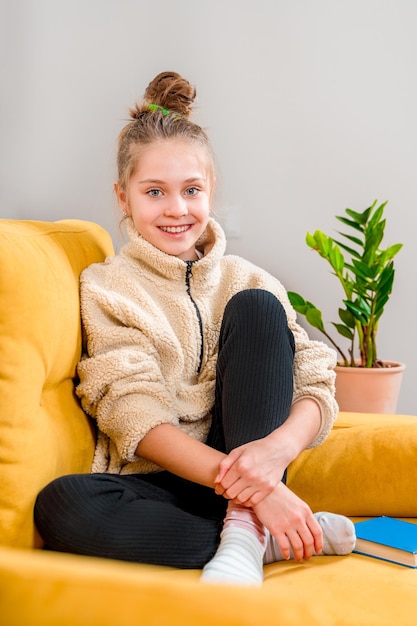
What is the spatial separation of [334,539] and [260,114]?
5.20 ft

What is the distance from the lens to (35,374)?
1.04 m

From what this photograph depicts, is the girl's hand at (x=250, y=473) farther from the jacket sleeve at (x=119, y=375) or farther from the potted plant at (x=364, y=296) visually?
the potted plant at (x=364, y=296)

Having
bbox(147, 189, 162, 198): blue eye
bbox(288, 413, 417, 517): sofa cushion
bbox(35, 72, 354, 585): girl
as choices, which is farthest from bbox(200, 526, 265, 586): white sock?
bbox(147, 189, 162, 198): blue eye

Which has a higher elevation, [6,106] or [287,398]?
[6,106]

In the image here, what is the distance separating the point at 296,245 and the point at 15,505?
158 centimetres

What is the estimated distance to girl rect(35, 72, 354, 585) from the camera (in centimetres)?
103

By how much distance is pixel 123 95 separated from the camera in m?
2.35

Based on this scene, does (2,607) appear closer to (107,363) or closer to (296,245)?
(107,363)

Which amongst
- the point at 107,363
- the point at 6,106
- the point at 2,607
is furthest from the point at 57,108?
the point at 2,607

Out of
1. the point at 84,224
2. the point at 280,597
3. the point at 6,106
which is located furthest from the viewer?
the point at 6,106

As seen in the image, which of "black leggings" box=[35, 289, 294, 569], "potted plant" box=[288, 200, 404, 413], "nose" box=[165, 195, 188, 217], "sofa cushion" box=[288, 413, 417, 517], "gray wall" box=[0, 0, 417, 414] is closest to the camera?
"black leggings" box=[35, 289, 294, 569]

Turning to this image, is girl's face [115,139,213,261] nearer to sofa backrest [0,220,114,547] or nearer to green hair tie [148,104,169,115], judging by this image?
green hair tie [148,104,169,115]

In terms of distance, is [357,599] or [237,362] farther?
[237,362]

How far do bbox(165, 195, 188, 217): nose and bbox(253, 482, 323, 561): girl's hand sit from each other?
0.58 m
